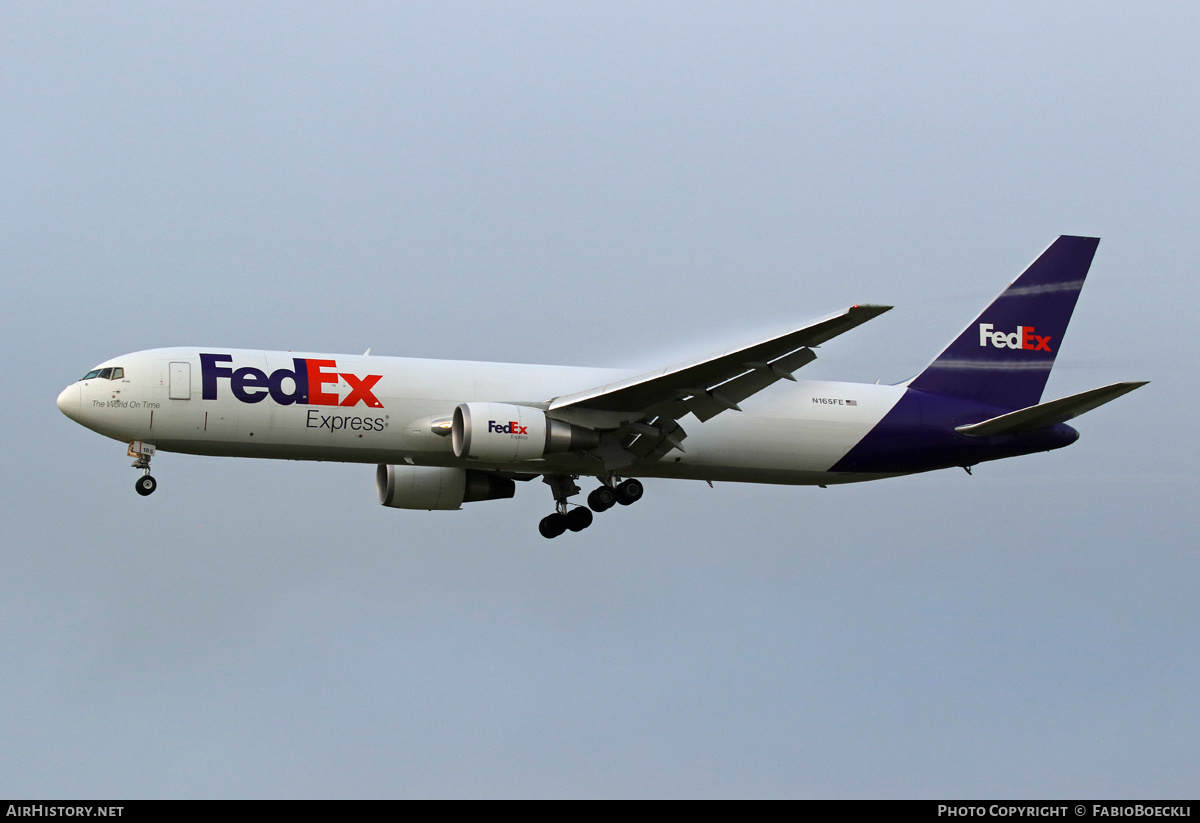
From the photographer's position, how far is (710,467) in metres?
40.8

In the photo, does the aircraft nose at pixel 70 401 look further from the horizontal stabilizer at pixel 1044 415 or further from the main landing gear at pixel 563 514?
the horizontal stabilizer at pixel 1044 415

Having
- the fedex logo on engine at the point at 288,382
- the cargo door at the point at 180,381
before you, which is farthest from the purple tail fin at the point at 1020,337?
the cargo door at the point at 180,381

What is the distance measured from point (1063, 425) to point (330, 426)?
19.7m

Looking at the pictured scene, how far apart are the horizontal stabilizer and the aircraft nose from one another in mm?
22991

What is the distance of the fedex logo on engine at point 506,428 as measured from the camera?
122ft

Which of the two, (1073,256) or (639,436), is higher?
(1073,256)

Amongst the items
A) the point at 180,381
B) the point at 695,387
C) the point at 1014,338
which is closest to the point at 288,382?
the point at 180,381

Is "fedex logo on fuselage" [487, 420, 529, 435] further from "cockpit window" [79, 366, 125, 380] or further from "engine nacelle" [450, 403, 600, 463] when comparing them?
"cockpit window" [79, 366, 125, 380]

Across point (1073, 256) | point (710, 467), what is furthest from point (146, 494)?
point (1073, 256)

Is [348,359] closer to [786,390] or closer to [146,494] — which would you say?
[146,494]

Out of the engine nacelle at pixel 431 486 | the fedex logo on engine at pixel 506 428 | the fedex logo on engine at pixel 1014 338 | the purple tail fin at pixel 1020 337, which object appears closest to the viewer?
the fedex logo on engine at pixel 506 428

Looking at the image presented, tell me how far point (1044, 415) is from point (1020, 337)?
11.7ft

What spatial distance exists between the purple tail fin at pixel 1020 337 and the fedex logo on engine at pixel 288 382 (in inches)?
613

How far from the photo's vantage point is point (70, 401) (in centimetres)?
3769
